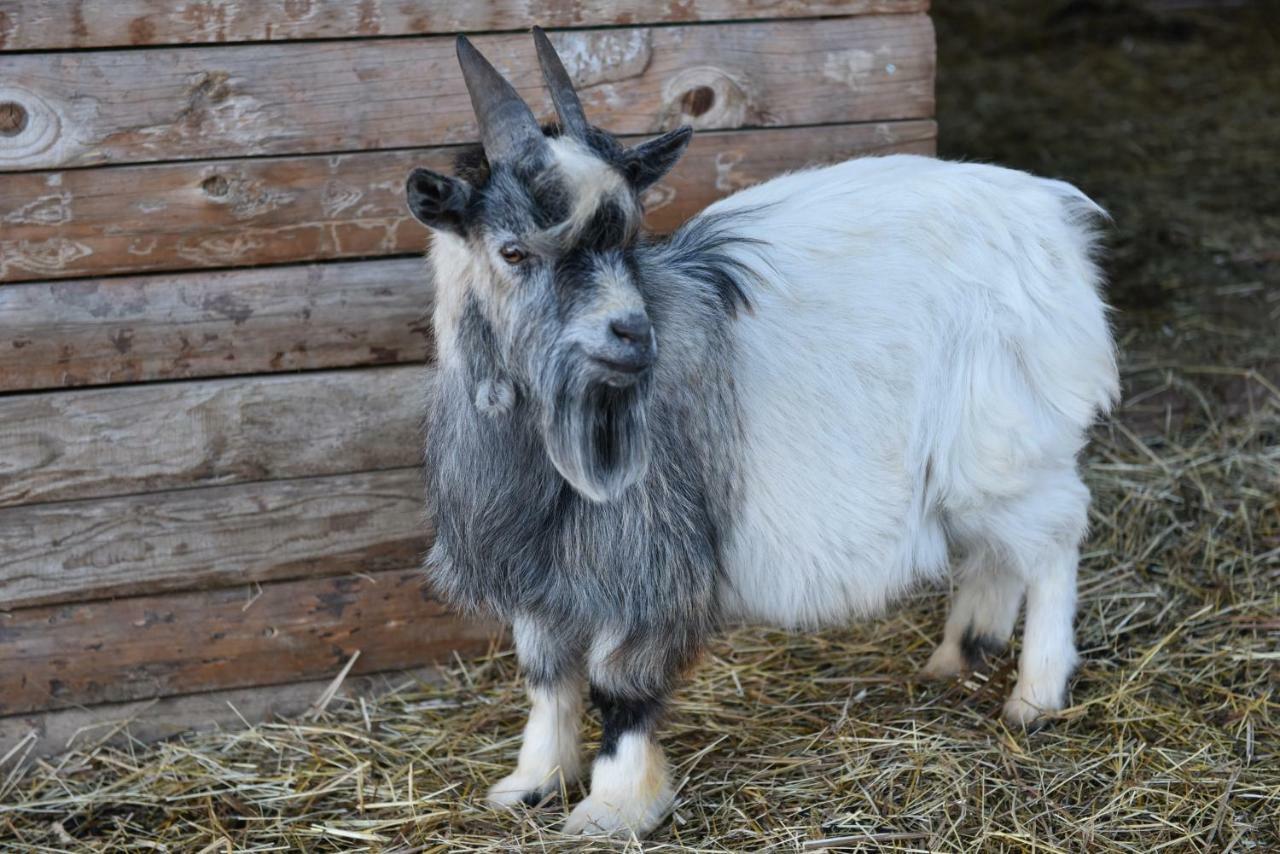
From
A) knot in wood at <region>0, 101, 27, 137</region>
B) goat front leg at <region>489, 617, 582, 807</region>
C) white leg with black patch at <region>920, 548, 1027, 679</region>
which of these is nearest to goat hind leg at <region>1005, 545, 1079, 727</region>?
white leg with black patch at <region>920, 548, 1027, 679</region>

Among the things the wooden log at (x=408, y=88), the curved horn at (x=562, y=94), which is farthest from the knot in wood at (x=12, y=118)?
the curved horn at (x=562, y=94)

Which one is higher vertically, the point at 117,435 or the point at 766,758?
the point at 117,435

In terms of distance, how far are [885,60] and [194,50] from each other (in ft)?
5.57

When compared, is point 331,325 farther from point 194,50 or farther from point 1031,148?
point 1031,148

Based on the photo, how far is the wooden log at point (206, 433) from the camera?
128 inches

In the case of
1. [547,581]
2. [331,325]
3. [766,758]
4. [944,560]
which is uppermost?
[331,325]

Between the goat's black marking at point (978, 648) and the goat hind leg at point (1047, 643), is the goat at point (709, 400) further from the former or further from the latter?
the goat's black marking at point (978, 648)

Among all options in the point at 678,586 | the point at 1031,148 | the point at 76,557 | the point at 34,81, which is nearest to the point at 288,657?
the point at 76,557

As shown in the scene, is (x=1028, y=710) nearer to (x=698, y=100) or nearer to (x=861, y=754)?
(x=861, y=754)

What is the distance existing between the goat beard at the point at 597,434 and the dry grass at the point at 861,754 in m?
0.83

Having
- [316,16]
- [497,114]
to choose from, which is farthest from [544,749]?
[316,16]

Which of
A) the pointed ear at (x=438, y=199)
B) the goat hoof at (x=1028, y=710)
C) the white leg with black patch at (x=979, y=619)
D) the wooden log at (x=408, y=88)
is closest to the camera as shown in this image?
the pointed ear at (x=438, y=199)

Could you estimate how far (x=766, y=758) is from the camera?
3256 mm

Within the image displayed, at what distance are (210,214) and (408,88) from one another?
555 mm
